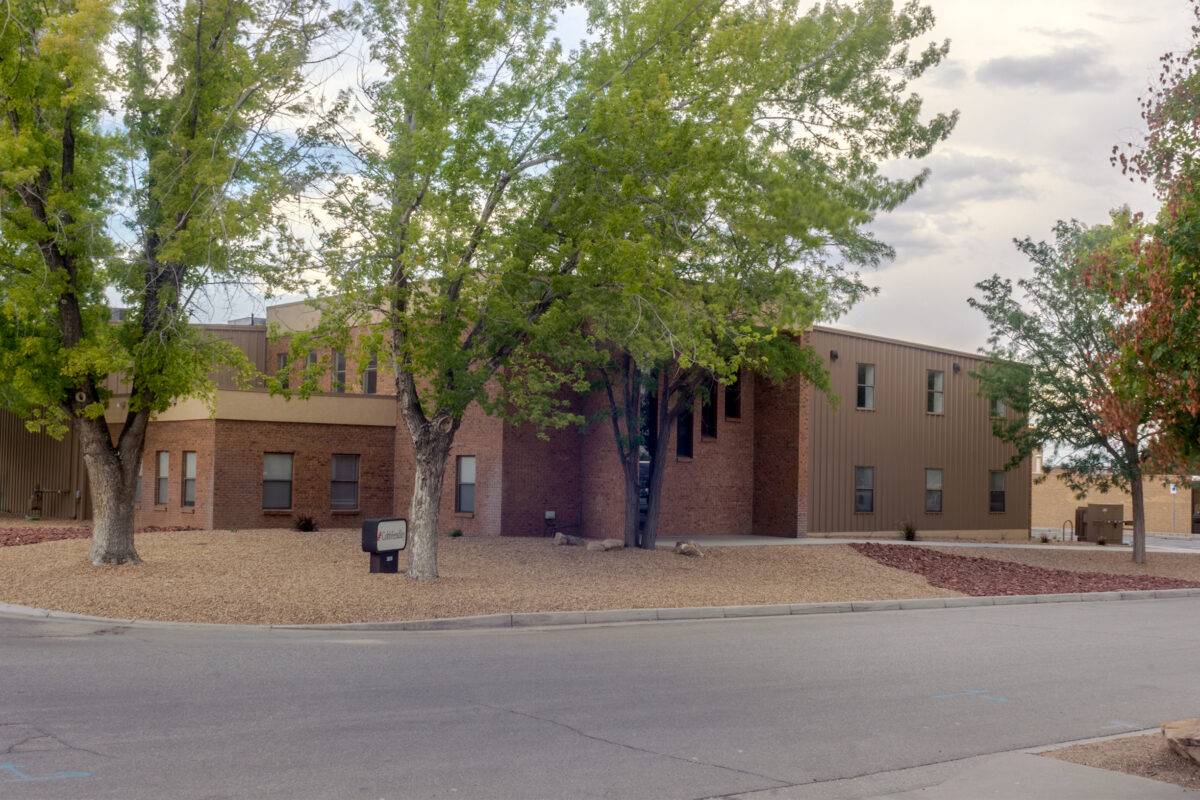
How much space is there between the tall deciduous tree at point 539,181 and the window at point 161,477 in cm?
1591

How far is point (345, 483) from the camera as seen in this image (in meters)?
30.0

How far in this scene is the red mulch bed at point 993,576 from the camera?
21.3 metres

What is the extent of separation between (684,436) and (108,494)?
48.6 ft

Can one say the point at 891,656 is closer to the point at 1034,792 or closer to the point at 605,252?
the point at 1034,792

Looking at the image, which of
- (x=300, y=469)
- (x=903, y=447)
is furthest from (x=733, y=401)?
(x=300, y=469)

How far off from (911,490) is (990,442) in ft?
14.2

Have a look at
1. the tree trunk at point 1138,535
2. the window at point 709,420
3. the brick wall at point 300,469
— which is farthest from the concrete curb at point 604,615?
the brick wall at point 300,469

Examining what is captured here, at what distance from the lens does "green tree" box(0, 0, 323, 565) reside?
15594 millimetres

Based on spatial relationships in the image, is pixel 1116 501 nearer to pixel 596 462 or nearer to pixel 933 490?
pixel 933 490

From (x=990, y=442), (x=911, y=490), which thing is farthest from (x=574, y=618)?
(x=990, y=442)

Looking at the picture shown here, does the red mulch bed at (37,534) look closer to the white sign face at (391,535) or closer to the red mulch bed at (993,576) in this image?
the white sign face at (391,535)

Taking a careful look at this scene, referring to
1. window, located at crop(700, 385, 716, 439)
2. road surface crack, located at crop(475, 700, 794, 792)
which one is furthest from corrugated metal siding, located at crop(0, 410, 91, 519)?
road surface crack, located at crop(475, 700, 794, 792)

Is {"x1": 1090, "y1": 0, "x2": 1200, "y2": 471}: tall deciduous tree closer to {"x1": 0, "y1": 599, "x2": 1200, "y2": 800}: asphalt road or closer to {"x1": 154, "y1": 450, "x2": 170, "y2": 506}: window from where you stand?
{"x1": 0, "y1": 599, "x2": 1200, "y2": 800}: asphalt road

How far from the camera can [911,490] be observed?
108ft
